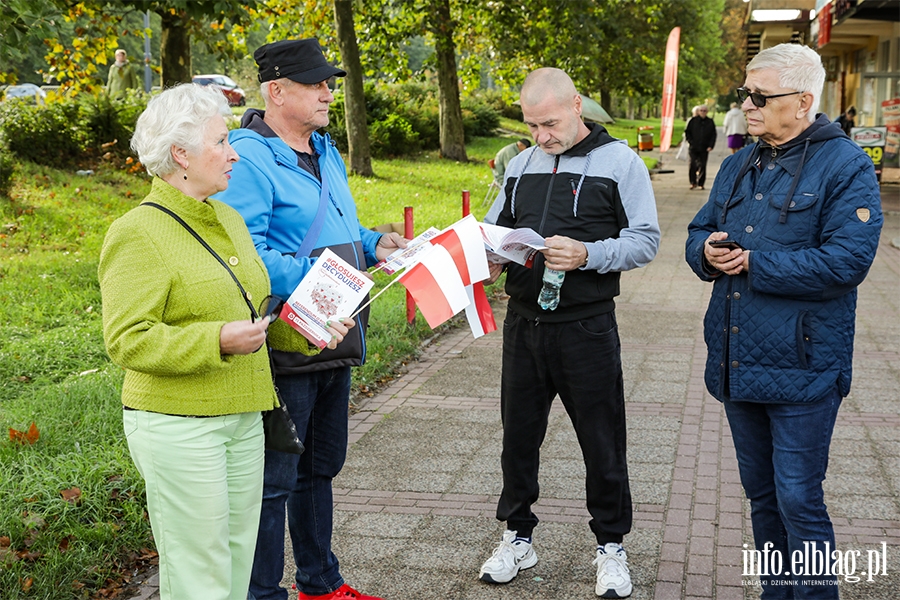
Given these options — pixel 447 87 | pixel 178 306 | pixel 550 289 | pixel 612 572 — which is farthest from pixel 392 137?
pixel 178 306

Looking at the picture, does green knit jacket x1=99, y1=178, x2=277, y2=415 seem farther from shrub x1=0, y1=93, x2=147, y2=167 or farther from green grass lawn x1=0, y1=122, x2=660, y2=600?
shrub x1=0, y1=93, x2=147, y2=167

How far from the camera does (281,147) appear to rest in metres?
3.32

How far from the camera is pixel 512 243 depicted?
353cm

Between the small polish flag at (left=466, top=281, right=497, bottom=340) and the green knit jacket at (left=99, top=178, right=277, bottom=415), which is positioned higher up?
the green knit jacket at (left=99, top=178, right=277, bottom=415)

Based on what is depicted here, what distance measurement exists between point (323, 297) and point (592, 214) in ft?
4.00

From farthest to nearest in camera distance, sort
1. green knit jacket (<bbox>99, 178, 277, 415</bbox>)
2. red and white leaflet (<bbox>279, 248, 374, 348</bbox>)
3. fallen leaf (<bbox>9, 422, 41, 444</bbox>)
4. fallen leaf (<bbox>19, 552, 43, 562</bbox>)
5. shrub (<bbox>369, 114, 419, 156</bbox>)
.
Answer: shrub (<bbox>369, 114, 419, 156</bbox>)
fallen leaf (<bbox>9, 422, 41, 444</bbox>)
fallen leaf (<bbox>19, 552, 43, 562</bbox>)
red and white leaflet (<bbox>279, 248, 374, 348</bbox>)
green knit jacket (<bbox>99, 178, 277, 415</bbox>)

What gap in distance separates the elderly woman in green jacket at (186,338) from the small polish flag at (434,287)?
0.64 meters

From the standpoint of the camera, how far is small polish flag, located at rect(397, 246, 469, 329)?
3396 millimetres

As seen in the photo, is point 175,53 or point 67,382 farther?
point 175,53

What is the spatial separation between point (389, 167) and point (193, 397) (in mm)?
20489

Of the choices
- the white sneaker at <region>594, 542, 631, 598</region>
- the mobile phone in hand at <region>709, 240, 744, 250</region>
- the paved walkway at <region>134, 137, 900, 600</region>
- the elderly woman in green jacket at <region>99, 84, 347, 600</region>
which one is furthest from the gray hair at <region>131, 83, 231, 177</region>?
the white sneaker at <region>594, 542, 631, 598</region>

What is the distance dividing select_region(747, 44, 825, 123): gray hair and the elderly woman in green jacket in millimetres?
1829

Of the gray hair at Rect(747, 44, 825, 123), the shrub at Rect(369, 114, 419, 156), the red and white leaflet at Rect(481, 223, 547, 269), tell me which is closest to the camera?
the gray hair at Rect(747, 44, 825, 123)

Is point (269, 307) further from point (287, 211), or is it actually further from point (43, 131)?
point (43, 131)
